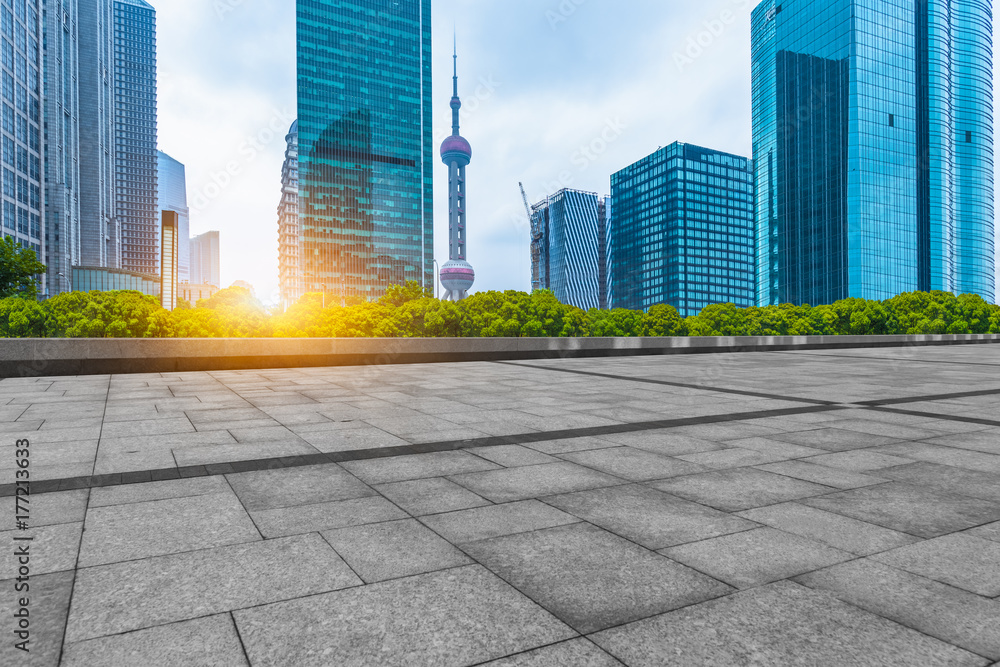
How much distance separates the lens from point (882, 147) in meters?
125

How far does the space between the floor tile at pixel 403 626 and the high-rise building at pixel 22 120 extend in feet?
327

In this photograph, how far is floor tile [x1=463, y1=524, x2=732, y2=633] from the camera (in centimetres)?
260

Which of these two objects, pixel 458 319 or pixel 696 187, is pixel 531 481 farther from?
pixel 696 187

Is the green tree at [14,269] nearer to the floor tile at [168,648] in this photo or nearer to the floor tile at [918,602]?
the floor tile at [168,648]

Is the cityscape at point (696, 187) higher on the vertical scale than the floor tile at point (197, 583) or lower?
higher

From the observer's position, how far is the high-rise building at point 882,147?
124m

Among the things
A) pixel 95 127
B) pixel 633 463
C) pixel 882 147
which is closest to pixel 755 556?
pixel 633 463

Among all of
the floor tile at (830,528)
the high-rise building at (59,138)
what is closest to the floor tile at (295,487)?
the floor tile at (830,528)

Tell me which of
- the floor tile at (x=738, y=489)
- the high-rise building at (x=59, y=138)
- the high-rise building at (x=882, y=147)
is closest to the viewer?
the floor tile at (x=738, y=489)

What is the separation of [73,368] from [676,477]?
50.2 feet

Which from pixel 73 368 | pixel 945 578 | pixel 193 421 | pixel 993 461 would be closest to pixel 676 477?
pixel 945 578

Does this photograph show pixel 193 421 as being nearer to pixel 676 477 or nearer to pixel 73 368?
pixel 676 477

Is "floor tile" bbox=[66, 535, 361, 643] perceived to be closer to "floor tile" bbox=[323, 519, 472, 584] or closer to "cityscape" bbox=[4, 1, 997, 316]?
"floor tile" bbox=[323, 519, 472, 584]

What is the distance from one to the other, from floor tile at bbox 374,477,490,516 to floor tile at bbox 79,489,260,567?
1.00m
